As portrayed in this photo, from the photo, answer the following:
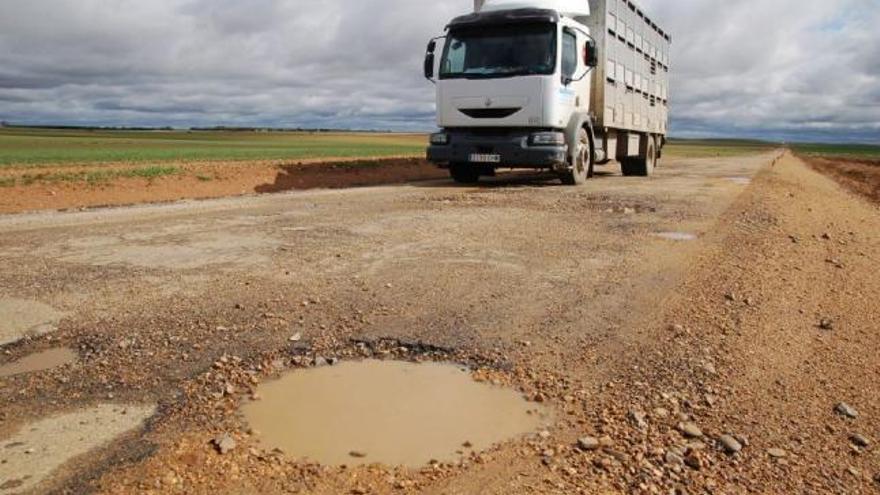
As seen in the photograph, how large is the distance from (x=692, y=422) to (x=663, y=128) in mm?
19225

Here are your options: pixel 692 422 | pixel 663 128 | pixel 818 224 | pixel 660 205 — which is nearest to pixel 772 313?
pixel 692 422

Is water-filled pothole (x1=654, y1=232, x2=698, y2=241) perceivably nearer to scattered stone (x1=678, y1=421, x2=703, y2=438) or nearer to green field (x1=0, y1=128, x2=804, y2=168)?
scattered stone (x1=678, y1=421, x2=703, y2=438)

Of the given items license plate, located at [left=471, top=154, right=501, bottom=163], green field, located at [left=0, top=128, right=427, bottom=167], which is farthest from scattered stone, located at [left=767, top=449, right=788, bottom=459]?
green field, located at [left=0, top=128, right=427, bottom=167]

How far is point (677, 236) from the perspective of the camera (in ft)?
Answer: 24.2

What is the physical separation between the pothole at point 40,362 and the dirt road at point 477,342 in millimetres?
67

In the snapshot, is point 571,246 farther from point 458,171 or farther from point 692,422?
point 458,171

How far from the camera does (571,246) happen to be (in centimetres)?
672

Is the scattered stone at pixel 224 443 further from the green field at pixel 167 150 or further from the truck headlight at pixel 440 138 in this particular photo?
the green field at pixel 167 150

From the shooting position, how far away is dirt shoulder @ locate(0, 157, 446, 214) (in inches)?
525

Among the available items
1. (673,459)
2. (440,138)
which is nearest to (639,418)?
(673,459)

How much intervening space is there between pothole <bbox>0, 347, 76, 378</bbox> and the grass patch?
12108mm

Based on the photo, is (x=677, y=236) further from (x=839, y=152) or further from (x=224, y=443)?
(x=839, y=152)

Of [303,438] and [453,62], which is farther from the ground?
[453,62]

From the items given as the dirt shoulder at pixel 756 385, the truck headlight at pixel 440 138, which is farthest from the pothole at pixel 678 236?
the truck headlight at pixel 440 138
